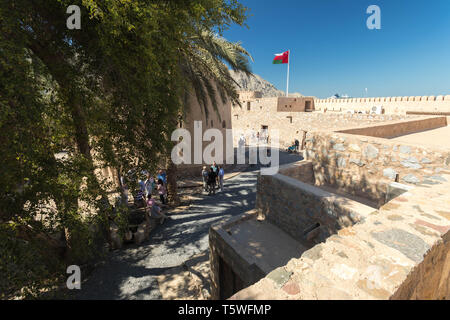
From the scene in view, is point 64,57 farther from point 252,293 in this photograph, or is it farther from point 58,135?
point 252,293

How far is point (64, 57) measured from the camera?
3.39 meters

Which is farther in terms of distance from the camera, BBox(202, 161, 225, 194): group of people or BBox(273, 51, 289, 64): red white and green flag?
BBox(273, 51, 289, 64): red white and green flag

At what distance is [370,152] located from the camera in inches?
159

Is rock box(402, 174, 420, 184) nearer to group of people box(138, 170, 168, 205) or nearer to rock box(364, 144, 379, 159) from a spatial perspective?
rock box(364, 144, 379, 159)

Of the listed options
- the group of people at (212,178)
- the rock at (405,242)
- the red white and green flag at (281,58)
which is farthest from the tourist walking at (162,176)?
the red white and green flag at (281,58)

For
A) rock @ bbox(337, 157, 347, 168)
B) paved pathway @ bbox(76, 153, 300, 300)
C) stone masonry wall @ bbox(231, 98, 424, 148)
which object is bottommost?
paved pathway @ bbox(76, 153, 300, 300)

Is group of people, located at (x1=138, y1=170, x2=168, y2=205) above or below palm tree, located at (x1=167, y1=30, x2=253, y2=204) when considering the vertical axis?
below

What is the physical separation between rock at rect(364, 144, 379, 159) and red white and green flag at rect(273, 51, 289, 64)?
16137 millimetres

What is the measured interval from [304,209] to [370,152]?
1853 millimetres

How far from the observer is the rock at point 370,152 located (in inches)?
157

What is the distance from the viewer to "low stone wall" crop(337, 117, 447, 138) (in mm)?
5184

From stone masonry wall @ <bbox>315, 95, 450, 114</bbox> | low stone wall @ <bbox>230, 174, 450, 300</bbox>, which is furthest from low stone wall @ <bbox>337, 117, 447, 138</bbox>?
stone masonry wall @ <bbox>315, 95, 450, 114</bbox>

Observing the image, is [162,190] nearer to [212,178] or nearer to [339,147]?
[212,178]

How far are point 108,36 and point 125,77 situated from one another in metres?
0.64
